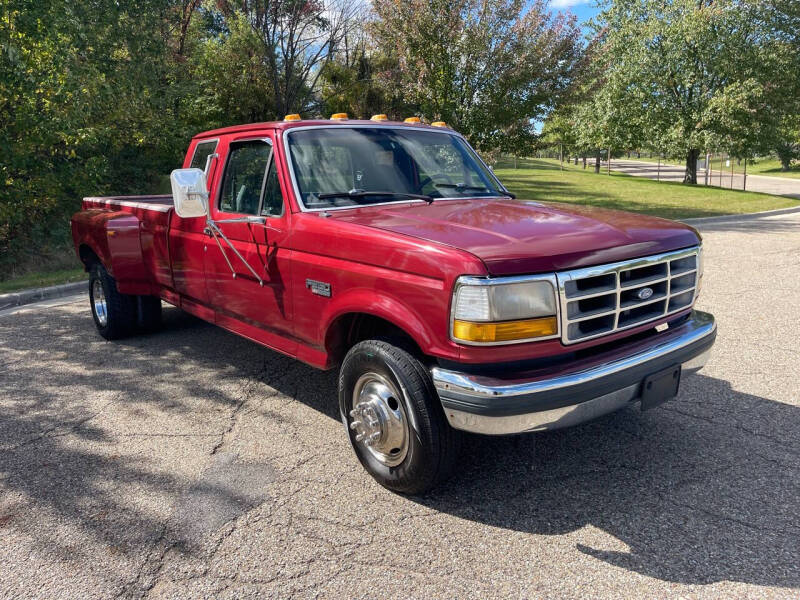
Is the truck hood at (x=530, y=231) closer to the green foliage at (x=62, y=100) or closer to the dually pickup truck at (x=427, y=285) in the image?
the dually pickup truck at (x=427, y=285)

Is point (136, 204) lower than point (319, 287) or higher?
higher

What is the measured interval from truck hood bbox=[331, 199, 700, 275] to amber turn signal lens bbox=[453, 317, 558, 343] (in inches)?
9.1

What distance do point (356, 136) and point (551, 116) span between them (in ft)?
39.0

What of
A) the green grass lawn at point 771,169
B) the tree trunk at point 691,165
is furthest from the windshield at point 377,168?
the green grass lawn at point 771,169

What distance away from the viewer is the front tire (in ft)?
A: 9.63

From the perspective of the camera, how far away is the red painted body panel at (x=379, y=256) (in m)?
2.80

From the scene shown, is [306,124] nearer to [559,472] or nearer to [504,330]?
[504,330]

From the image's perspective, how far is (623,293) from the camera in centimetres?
313

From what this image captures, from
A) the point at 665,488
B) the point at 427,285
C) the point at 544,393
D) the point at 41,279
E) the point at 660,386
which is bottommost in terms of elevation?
the point at 665,488

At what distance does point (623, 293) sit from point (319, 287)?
1632 mm

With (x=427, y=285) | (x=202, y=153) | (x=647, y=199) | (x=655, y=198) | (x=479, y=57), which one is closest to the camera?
(x=427, y=285)

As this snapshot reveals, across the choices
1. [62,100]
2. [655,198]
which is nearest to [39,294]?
[62,100]

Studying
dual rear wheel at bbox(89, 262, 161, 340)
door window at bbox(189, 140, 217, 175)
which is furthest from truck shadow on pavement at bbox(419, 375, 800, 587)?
dual rear wheel at bbox(89, 262, 161, 340)

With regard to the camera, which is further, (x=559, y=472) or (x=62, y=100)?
(x=62, y=100)
